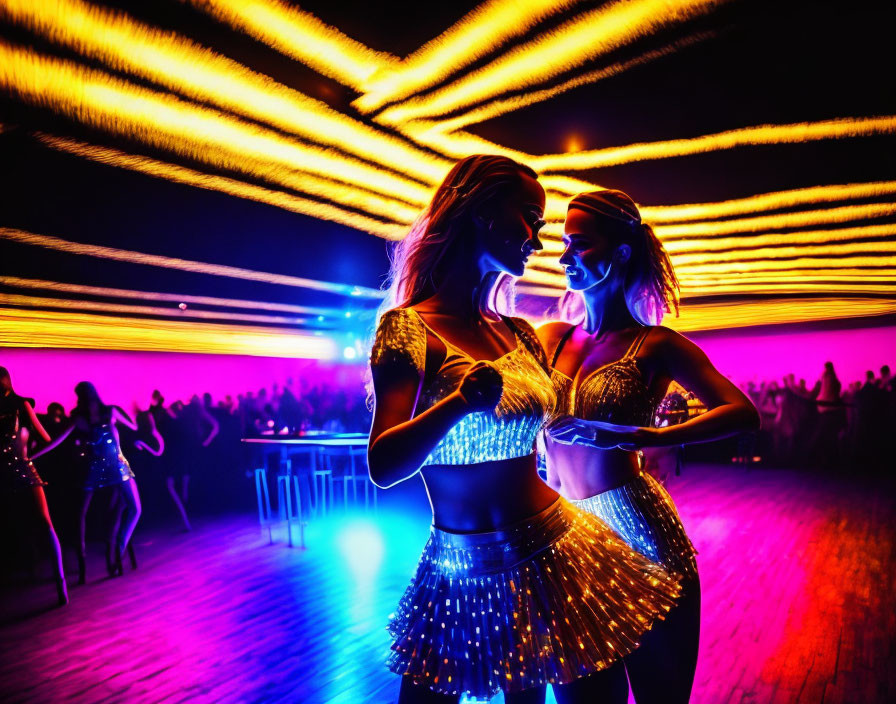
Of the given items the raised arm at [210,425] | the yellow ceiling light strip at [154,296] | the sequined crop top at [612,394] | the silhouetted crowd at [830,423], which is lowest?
the silhouetted crowd at [830,423]

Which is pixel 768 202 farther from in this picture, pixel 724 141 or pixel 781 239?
pixel 724 141

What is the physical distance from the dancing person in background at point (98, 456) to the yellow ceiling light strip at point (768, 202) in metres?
6.13

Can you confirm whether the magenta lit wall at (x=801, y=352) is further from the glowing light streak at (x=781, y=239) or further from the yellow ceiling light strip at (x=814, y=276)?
the glowing light streak at (x=781, y=239)

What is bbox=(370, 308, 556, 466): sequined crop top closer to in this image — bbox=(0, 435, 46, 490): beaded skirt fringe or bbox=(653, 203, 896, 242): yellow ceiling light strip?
bbox=(0, 435, 46, 490): beaded skirt fringe

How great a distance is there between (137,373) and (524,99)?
9712 mm

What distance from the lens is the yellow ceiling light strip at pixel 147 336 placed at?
820 centimetres

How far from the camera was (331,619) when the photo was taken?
3.65 m

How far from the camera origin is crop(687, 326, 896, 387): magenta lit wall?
1089cm

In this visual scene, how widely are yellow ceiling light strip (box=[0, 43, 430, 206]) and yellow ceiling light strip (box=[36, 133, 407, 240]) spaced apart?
0.27 m

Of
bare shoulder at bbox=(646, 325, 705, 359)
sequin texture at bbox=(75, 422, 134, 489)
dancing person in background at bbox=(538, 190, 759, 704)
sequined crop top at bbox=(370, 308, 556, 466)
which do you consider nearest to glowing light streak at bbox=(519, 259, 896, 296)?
sequin texture at bbox=(75, 422, 134, 489)

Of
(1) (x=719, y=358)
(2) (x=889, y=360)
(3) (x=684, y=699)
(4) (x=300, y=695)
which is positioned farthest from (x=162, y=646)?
(2) (x=889, y=360)

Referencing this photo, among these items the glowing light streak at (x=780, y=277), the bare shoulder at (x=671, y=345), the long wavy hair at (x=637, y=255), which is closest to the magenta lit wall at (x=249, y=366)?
the glowing light streak at (x=780, y=277)

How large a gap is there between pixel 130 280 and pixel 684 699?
7.60 m

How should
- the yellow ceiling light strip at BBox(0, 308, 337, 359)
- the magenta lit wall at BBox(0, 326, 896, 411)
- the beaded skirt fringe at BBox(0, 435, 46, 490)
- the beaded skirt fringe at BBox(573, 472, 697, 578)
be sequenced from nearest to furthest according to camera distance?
the beaded skirt fringe at BBox(573, 472, 697, 578) → the beaded skirt fringe at BBox(0, 435, 46, 490) → the yellow ceiling light strip at BBox(0, 308, 337, 359) → the magenta lit wall at BBox(0, 326, 896, 411)
